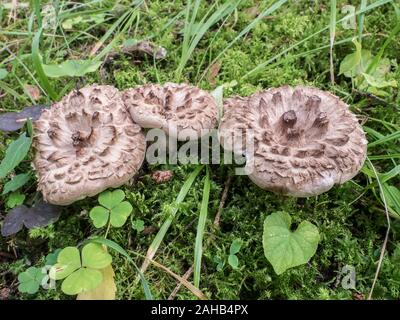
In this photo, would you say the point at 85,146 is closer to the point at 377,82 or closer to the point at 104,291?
the point at 104,291

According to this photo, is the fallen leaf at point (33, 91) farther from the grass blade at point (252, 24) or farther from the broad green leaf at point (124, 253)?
the broad green leaf at point (124, 253)

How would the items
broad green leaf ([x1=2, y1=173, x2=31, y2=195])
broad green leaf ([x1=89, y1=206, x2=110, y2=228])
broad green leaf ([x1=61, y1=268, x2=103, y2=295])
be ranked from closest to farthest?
broad green leaf ([x1=61, y1=268, x2=103, y2=295]) → broad green leaf ([x1=89, y1=206, x2=110, y2=228]) → broad green leaf ([x1=2, y1=173, x2=31, y2=195])

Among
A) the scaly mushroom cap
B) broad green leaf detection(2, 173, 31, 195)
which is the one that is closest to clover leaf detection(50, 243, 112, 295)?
broad green leaf detection(2, 173, 31, 195)

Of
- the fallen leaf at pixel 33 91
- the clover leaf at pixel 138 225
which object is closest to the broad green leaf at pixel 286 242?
the clover leaf at pixel 138 225

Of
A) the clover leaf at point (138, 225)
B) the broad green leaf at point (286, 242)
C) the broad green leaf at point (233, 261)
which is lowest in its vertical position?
the broad green leaf at point (233, 261)

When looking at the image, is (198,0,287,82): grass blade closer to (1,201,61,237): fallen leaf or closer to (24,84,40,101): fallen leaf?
(24,84,40,101): fallen leaf

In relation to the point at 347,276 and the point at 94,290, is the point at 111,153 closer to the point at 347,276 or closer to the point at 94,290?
the point at 94,290
